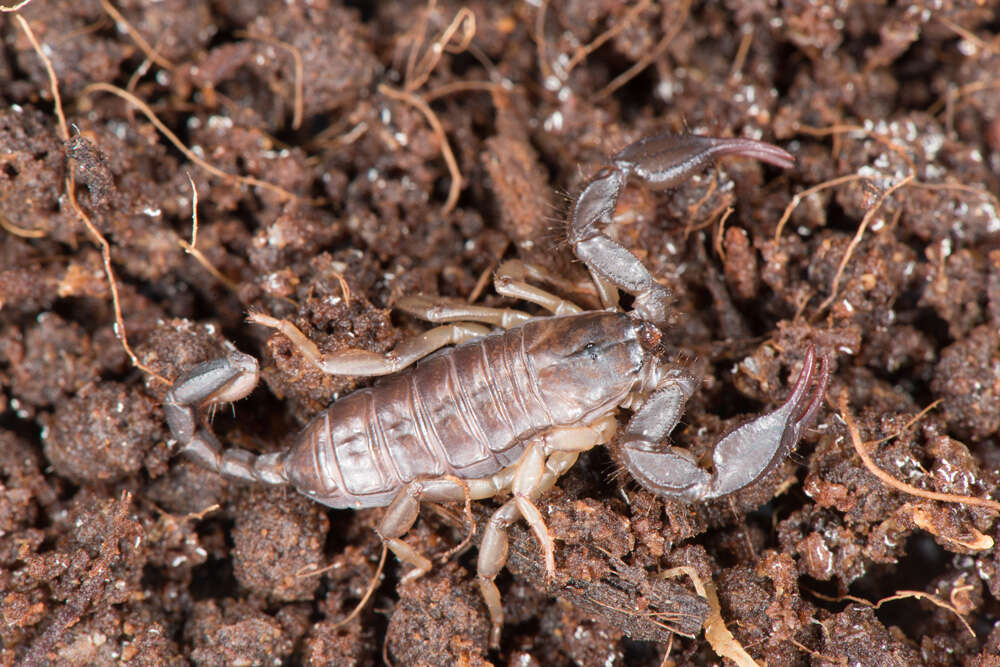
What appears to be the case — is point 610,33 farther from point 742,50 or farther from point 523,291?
point 523,291

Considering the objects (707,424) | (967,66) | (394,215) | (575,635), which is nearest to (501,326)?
(394,215)

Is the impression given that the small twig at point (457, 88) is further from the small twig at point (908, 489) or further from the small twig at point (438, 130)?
the small twig at point (908, 489)

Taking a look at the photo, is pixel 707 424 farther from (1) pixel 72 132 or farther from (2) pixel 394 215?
(1) pixel 72 132

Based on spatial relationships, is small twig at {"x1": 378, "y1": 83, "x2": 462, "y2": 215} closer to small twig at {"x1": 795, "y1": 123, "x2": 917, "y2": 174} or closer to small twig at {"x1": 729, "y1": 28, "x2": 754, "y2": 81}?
small twig at {"x1": 729, "y1": 28, "x2": 754, "y2": 81}

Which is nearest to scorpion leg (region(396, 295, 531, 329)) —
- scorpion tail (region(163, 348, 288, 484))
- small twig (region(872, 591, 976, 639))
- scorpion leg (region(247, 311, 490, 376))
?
scorpion leg (region(247, 311, 490, 376))

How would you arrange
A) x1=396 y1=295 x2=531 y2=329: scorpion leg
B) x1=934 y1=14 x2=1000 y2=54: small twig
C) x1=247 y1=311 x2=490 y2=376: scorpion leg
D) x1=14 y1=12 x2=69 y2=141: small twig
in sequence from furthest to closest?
x1=934 y1=14 x2=1000 y2=54: small twig < x1=396 y1=295 x2=531 y2=329: scorpion leg < x1=14 y1=12 x2=69 y2=141: small twig < x1=247 y1=311 x2=490 y2=376: scorpion leg

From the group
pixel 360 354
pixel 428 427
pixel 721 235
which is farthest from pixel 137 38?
pixel 721 235

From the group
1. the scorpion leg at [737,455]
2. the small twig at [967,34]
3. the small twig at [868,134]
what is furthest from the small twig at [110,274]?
the small twig at [967,34]
